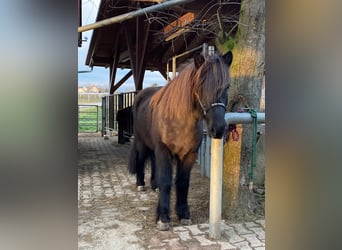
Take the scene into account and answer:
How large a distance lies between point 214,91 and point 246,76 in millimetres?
720

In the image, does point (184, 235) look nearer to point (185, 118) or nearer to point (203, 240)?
point (203, 240)

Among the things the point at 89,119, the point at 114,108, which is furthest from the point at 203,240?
the point at 89,119

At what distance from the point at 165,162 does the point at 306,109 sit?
1.99 metres

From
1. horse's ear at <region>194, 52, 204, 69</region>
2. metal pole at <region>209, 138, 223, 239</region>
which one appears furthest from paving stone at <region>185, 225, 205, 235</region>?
horse's ear at <region>194, 52, 204, 69</region>

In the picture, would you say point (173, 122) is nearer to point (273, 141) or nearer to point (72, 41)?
point (273, 141)

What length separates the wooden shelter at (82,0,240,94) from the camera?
3875 millimetres

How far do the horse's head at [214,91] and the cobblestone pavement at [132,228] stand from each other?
816 millimetres

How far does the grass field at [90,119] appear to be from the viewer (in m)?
11.5

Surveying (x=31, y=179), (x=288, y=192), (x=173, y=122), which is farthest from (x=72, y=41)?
(x=173, y=122)

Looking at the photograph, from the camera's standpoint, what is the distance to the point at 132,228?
2.58 m

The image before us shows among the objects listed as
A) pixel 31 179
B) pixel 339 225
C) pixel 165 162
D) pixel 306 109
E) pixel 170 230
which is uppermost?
pixel 306 109

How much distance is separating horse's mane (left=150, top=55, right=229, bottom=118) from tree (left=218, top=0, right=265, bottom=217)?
513mm

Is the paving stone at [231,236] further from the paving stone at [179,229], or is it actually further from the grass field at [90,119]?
the grass field at [90,119]

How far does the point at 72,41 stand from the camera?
24.4 inches
